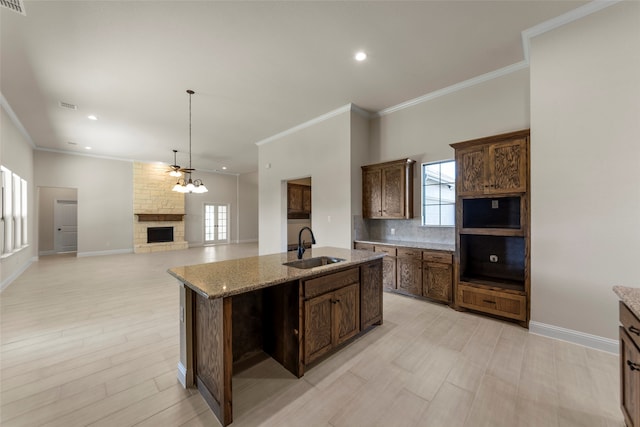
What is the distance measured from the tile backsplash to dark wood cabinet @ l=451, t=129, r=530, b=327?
0.45 meters

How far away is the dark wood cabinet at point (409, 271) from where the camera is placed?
3.76 meters

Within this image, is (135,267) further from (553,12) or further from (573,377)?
(553,12)

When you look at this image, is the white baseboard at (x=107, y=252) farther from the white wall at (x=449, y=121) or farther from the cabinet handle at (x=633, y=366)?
the cabinet handle at (x=633, y=366)

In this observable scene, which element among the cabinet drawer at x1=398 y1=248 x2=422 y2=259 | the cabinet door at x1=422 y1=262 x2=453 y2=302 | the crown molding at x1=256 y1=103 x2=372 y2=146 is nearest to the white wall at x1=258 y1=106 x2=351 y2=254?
the crown molding at x1=256 y1=103 x2=372 y2=146

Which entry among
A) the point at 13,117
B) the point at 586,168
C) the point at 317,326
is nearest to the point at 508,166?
the point at 586,168

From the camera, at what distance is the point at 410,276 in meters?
3.86

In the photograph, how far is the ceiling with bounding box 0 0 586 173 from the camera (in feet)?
8.01

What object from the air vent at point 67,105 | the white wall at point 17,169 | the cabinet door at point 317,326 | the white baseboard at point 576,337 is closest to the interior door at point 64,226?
the white wall at point 17,169

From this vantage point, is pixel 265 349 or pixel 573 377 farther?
pixel 265 349

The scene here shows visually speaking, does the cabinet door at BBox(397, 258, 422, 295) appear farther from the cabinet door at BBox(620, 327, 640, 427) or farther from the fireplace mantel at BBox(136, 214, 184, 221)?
the fireplace mantel at BBox(136, 214, 184, 221)

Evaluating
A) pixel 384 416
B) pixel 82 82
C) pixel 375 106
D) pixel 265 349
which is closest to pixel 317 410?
pixel 384 416

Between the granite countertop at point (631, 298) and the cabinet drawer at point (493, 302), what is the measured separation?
5.32ft

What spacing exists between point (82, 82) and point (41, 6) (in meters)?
1.61

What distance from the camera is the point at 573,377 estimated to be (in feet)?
6.58
